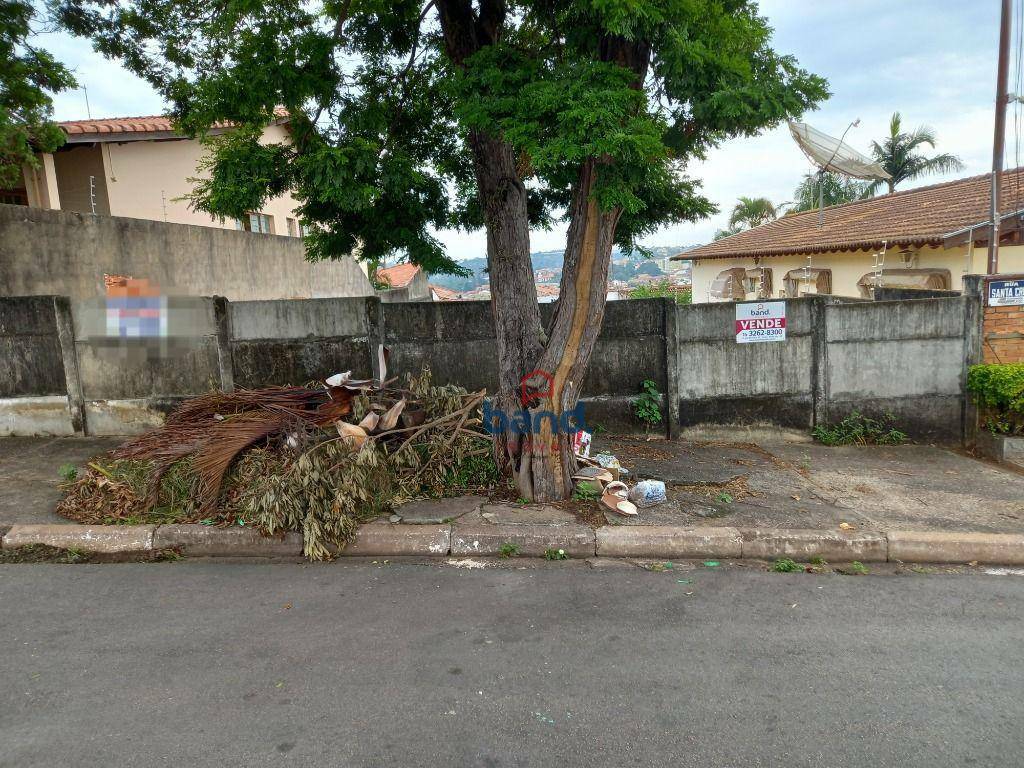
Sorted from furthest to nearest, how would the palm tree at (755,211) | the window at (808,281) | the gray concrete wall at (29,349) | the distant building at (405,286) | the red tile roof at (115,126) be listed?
the palm tree at (755,211) < the distant building at (405,286) < the window at (808,281) < the red tile roof at (115,126) < the gray concrete wall at (29,349)

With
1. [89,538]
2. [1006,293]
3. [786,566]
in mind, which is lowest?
[786,566]

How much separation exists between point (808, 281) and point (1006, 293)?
30.3 feet

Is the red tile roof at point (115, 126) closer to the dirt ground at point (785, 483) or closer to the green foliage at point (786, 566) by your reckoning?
the dirt ground at point (785, 483)

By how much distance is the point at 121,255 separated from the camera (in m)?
10.3

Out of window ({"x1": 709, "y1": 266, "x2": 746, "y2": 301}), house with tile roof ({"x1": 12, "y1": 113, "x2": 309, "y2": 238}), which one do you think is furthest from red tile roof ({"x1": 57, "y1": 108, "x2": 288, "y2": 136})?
window ({"x1": 709, "y1": 266, "x2": 746, "y2": 301})

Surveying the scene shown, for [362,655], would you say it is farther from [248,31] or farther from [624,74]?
[248,31]

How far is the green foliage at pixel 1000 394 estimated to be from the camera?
709 centimetres

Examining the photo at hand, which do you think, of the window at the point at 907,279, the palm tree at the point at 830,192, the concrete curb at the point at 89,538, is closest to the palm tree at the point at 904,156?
the palm tree at the point at 830,192

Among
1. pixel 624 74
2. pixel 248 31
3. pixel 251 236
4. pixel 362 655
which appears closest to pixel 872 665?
pixel 362 655

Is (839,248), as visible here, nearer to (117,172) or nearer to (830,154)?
(830,154)

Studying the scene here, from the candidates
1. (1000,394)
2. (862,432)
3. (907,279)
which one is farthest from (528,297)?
(907,279)

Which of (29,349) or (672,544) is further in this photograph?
(29,349)

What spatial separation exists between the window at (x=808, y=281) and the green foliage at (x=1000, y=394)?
819 centimetres

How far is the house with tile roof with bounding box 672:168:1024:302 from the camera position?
1112cm
